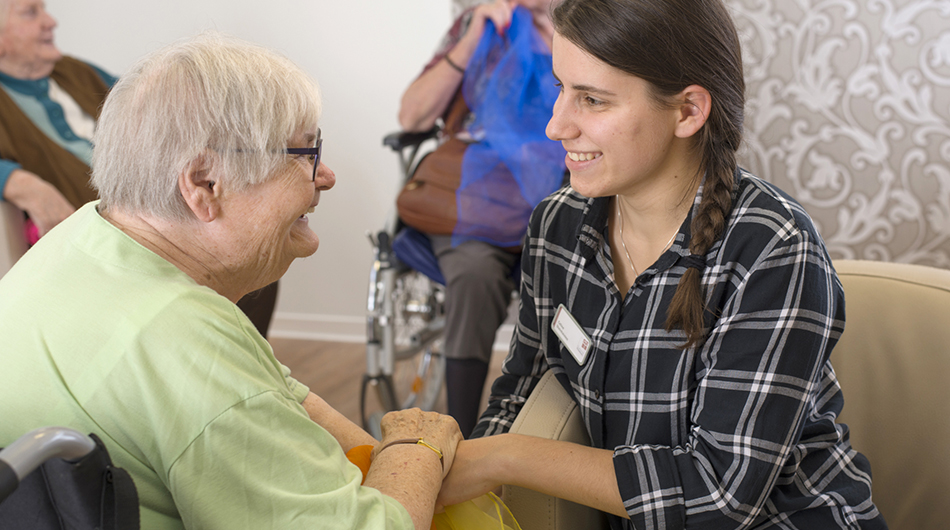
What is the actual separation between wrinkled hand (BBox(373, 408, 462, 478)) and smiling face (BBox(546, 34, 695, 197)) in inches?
15.8

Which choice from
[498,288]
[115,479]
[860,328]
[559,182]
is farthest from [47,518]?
[559,182]

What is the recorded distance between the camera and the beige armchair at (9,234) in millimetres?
2195

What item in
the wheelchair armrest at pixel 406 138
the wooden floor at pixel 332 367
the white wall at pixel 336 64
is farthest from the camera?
the white wall at pixel 336 64

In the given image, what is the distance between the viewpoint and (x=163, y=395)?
0.64 metres

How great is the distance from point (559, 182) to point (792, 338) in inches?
48.1

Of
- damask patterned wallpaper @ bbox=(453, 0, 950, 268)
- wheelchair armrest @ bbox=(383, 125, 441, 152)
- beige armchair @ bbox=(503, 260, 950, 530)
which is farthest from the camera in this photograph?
damask patterned wallpaper @ bbox=(453, 0, 950, 268)

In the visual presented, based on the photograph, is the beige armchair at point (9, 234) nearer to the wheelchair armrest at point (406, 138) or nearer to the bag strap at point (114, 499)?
the wheelchair armrest at point (406, 138)

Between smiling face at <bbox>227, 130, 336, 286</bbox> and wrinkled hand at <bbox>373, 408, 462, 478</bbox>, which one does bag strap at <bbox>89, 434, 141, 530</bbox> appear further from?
wrinkled hand at <bbox>373, 408, 462, 478</bbox>

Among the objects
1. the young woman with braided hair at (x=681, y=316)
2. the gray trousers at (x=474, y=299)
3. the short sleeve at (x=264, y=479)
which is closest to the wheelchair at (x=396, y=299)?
the gray trousers at (x=474, y=299)

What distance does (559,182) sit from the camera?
2.05 m

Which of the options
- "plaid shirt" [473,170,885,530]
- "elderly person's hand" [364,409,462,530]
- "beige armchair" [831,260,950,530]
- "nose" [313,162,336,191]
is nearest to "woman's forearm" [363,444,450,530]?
"elderly person's hand" [364,409,462,530]

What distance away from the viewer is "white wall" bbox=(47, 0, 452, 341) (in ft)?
9.93

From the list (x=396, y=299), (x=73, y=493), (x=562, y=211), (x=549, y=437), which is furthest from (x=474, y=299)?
(x=73, y=493)

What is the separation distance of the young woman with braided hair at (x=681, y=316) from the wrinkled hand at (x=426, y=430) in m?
0.02
